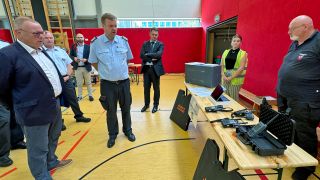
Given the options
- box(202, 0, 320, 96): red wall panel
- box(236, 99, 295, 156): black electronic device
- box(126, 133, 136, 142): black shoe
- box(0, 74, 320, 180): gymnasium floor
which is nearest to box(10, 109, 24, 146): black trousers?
box(0, 74, 320, 180): gymnasium floor

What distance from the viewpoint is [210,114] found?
1683mm

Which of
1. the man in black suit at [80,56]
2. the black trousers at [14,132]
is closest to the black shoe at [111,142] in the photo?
the black trousers at [14,132]

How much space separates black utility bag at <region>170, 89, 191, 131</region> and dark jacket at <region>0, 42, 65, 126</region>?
197 cm

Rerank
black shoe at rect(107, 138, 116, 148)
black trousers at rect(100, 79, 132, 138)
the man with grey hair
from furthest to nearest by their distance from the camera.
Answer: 1. black shoe at rect(107, 138, 116, 148)
2. black trousers at rect(100, 79, 132, 138)
3. the man with grey hair

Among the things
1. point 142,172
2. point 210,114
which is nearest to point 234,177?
point 210,114

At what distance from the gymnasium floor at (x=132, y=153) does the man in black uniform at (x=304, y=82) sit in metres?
0.47

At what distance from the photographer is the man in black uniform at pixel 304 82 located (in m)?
A: 1.64

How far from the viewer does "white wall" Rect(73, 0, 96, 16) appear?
7656mm

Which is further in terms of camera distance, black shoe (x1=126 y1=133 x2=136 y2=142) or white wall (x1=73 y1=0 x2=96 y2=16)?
white wall (x1=73 y1=0 x2=96 y2=16)

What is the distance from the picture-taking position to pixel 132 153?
7.66ft

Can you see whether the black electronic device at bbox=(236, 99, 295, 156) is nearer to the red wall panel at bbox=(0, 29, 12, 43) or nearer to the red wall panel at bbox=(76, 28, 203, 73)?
the red wall panel at bbox=(76, 28, 203, 73)

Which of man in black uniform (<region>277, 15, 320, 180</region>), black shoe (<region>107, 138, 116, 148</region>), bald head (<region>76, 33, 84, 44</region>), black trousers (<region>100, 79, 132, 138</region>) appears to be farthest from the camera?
bald head (<region>76, 33, 84, 44</region>)

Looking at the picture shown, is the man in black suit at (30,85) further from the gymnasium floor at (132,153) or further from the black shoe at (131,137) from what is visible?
the black shoe at (131,137)

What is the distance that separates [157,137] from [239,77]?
1552mm
